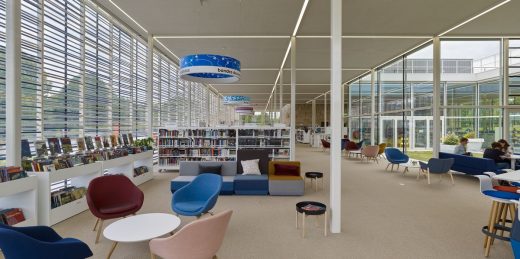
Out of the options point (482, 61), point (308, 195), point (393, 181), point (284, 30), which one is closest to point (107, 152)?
point (308, 195)

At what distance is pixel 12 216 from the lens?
3.80 meters

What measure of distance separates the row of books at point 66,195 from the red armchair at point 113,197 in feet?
2.80

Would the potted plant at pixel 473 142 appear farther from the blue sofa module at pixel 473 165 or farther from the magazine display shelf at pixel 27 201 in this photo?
the magazine display shelf at pixel 27 201

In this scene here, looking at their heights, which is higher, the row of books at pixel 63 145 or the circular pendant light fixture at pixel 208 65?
the circular pendant light fixture at pixel 208 65

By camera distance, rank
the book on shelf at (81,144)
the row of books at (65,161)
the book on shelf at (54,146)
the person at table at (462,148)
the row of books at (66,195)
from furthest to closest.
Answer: the person at table at (462,148) → the book on shelf at (81,144) → the book on shelf at (54,146) → the row of books at (66,195) → the row of books at (65,161)

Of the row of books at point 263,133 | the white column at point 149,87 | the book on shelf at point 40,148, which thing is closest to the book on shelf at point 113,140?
the book on shelf at point 40,148

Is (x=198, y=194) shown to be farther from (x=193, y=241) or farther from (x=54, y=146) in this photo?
(x=54, y=146)

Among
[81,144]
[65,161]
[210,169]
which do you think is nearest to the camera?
[65,161]

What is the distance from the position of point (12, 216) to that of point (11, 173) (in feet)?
1.96

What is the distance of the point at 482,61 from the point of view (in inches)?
386

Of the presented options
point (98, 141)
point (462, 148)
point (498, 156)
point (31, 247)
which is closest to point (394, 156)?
point (462, 148)

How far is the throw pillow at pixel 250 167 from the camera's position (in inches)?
266

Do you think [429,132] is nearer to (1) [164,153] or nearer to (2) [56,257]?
(1) [164,153]

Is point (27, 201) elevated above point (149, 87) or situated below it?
below
